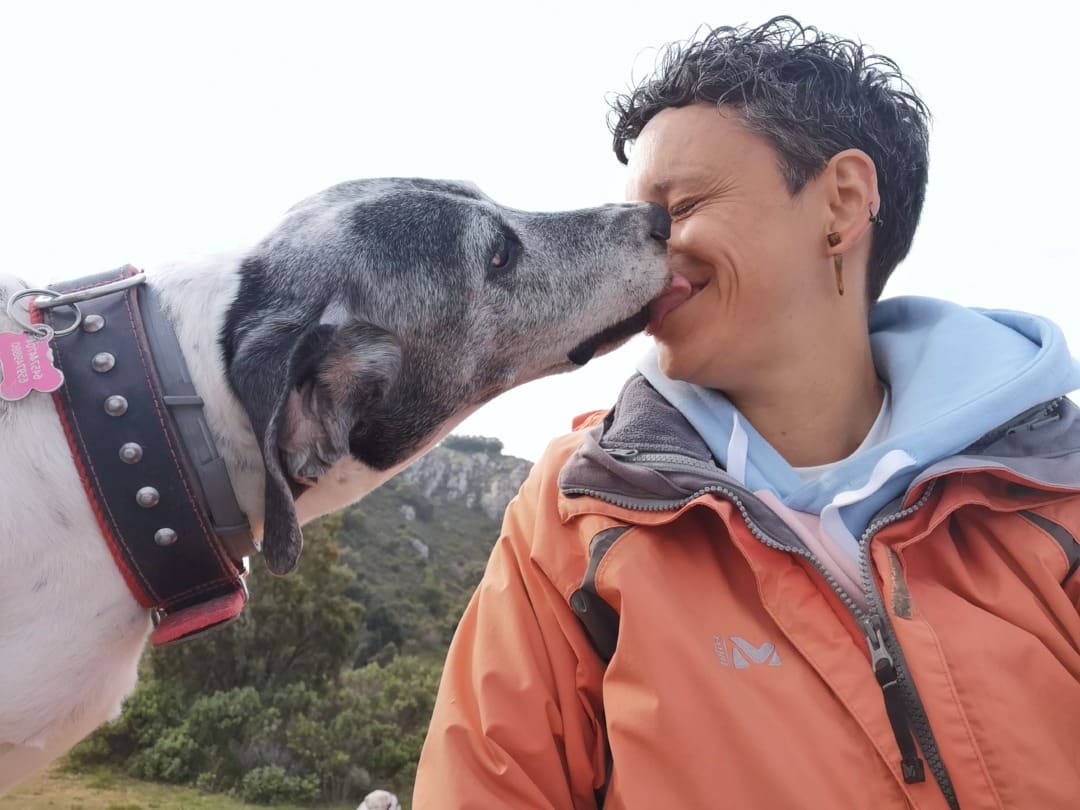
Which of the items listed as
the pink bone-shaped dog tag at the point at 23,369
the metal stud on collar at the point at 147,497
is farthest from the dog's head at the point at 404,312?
the pink bone-shaped dog tag at the point at 23,369

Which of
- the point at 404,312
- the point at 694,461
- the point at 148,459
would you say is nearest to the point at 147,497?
the point at 148,459

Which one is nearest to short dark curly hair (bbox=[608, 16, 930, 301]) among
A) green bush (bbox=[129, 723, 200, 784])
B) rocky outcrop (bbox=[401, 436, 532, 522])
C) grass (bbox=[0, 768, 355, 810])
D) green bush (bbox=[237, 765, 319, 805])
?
grass (bbox=[0, 768, 355, 810])

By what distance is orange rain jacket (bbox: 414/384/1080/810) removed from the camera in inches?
69.6

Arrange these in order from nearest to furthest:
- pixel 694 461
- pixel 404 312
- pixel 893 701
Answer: pixel 893 701 < pixel 694 461 < pixel 404 312

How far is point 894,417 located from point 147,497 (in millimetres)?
1815

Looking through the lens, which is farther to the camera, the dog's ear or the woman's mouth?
the woman's mouth

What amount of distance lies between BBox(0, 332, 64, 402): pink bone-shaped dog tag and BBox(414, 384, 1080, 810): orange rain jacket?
1.12m

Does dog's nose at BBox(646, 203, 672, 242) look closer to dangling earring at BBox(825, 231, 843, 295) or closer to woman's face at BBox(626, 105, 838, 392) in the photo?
woman's face at BBox(626, 105, 838, 392)

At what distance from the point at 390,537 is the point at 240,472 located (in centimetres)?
1986

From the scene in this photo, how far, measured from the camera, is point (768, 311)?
7.82 ft

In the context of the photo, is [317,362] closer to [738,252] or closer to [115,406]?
[115,406]

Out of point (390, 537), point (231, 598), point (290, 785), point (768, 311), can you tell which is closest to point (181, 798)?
point (290, 785)

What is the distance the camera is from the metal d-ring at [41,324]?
1.90 m

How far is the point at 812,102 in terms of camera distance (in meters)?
2.47
